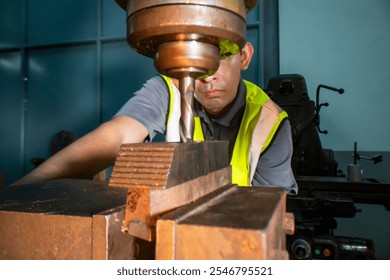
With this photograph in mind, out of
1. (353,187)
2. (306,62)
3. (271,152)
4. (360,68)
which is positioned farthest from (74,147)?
(360,68)

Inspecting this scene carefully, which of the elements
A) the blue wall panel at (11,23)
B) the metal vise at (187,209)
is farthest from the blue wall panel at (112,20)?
the metal vise at (187,209)

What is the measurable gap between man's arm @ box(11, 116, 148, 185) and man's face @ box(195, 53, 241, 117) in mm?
311

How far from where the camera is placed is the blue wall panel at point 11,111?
3057 millimetres

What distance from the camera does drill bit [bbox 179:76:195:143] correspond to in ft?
1.57

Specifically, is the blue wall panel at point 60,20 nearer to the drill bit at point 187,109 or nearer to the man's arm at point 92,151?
the man's arm at point 92,151

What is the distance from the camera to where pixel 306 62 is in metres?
2.37

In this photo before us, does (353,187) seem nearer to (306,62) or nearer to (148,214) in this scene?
(306,62)

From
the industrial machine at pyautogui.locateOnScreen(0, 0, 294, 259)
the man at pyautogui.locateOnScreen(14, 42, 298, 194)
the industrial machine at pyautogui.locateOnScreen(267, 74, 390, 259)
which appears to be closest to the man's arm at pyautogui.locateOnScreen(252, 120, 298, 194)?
the man at pyautogui.locateOnScreen(14, 42, 298, 194)

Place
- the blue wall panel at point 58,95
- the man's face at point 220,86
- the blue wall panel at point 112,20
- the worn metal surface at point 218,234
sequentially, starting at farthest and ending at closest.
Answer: the blue wall panel at point 58,95, the blue wall panel at point 112,20, the man's face at point 220,86, the worn metal surface at point 218,234

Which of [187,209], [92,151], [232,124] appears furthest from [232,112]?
[187,209]

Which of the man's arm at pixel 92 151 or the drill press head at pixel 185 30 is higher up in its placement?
the drill press head at pixel 185 30

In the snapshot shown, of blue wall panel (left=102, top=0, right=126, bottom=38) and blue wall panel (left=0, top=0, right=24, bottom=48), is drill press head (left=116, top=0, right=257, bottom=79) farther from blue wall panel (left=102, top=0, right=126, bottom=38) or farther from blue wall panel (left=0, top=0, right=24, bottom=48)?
blue wall panel (left=0, top=0, right=24, bottom=48)

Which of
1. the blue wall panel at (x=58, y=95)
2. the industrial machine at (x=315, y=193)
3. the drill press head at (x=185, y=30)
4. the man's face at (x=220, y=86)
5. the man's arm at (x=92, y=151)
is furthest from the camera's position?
the blue wall panel at (x=58, y=95)
